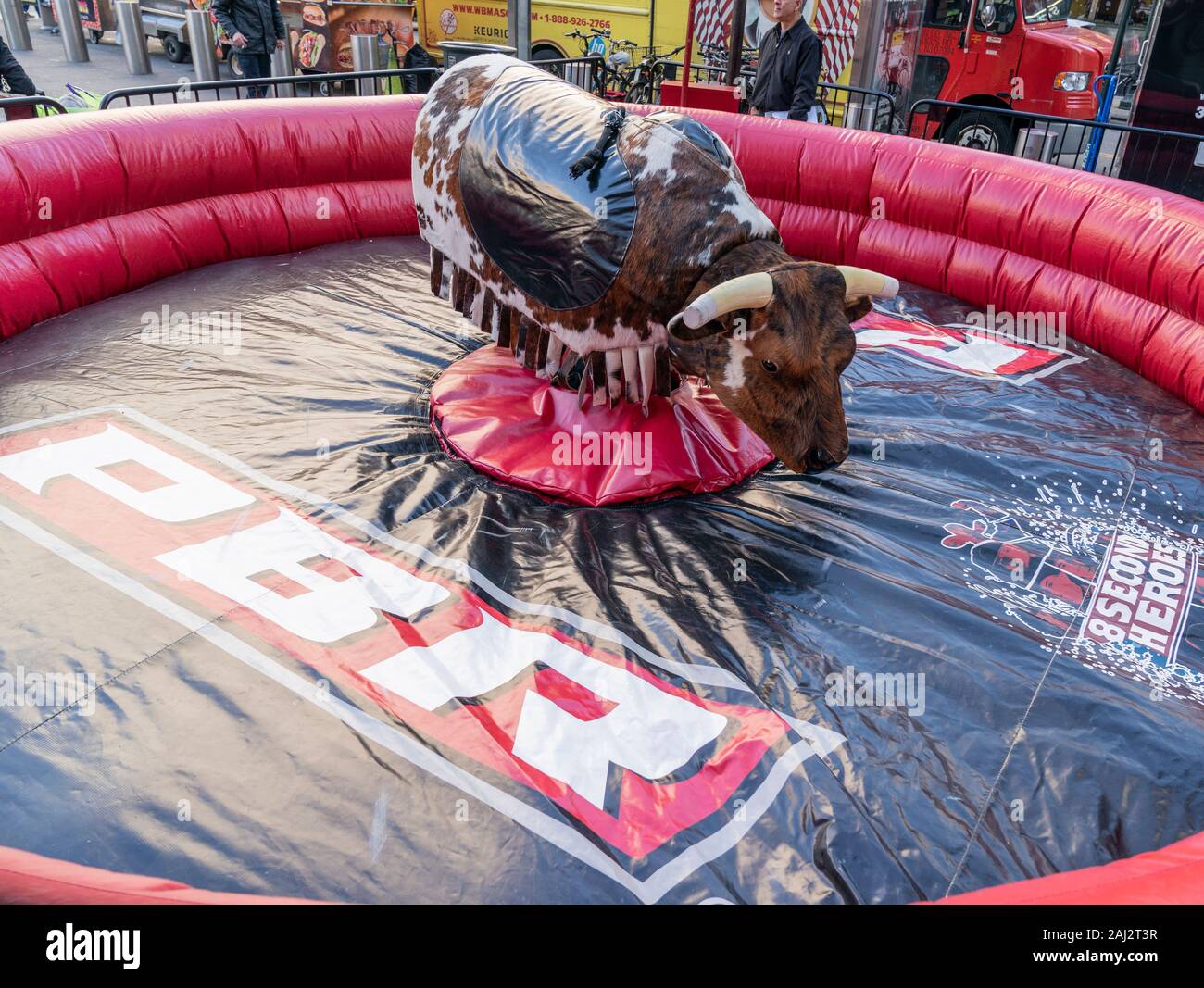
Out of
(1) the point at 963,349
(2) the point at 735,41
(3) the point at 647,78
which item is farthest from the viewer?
(3) the point at 647,78

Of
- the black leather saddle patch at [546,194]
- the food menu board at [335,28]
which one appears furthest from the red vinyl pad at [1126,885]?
the food menu board at [335,28]

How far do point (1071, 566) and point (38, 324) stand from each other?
569cm

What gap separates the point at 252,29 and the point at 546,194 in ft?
25.4

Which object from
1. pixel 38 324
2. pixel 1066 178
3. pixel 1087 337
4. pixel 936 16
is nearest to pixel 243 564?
pixel 38 324

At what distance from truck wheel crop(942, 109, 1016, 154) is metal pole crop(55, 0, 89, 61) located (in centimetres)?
1457

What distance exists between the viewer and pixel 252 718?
2641 mm

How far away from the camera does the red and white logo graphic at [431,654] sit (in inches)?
97.3

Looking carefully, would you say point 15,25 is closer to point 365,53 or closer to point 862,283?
point 365,53

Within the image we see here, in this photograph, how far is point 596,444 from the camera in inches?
158

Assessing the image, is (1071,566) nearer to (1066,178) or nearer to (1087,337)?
(1087,337)

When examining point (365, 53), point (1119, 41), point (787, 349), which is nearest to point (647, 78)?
point (365, 53)

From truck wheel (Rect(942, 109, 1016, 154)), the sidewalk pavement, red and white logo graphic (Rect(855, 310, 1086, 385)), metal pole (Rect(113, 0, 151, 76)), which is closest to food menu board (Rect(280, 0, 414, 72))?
the sidewalk pavement

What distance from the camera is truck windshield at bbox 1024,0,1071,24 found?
10.9 meters
